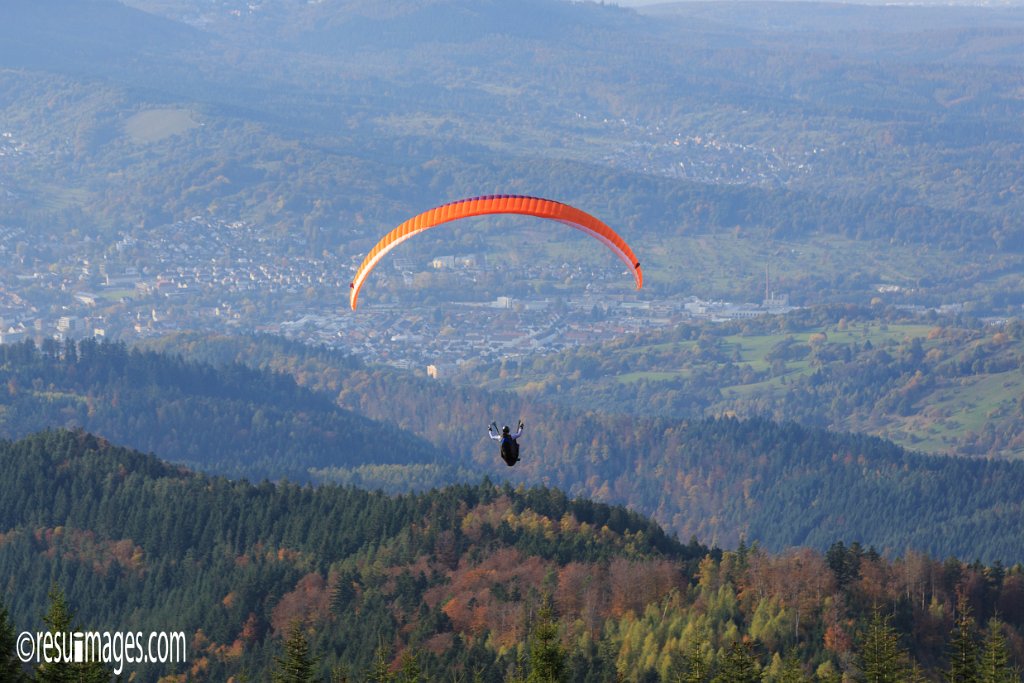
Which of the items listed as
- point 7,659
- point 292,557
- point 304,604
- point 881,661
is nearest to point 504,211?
point 7,659

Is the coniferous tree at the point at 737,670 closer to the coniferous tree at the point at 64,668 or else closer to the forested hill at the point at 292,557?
the coniferous tree at the point at 64,668

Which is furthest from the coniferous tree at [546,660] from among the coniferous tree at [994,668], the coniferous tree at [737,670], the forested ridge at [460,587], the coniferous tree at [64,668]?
the forested ridge at [460,587]

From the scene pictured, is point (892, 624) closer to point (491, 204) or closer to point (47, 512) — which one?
point (491, 204)

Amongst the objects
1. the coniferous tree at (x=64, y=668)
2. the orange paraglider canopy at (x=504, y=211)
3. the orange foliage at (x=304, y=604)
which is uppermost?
the orange paraglider canopy at (x=504, y=211)

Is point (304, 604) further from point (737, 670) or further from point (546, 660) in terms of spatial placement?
point (546, 660)

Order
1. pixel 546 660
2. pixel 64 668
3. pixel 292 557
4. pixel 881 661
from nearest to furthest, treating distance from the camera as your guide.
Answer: pixel 64 668, pixel 546 660, pixel 881 661, pixel 292 557

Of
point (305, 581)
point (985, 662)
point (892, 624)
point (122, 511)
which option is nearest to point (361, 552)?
point (305, 581)

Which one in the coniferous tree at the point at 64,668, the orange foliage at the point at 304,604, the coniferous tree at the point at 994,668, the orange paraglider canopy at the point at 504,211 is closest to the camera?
the coniferous tree at the point at 64,668

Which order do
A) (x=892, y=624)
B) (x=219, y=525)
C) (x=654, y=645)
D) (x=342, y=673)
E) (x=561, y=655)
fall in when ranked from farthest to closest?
(x=219, y=525)
(x=892, y=624)
(x=654, y=645)
(x=342, y=673)
(x=561, y=655)

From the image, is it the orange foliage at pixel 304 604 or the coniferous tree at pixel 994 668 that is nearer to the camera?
the coniferous tree at pixel 994 668
